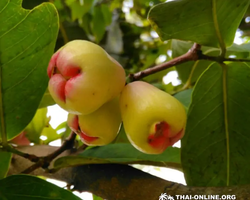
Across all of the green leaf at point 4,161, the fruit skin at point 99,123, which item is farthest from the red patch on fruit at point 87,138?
Answer: the green leaf at point 4,161

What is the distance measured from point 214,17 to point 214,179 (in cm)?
35

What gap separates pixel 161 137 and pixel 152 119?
4cm

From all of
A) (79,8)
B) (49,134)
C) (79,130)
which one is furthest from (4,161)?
(79,8)

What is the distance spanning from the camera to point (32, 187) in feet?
2.08

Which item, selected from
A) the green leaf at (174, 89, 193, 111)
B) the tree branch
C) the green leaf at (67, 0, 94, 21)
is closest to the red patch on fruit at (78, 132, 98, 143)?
the tree branch

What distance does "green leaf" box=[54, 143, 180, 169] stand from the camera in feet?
2.34

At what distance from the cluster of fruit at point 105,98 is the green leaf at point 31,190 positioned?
0.13 m

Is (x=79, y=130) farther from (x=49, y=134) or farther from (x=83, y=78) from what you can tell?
(x=49, y=134)

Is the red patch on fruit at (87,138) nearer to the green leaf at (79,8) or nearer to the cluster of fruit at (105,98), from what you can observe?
the cluster of fruit at (105,98)

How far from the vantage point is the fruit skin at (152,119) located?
0.55m

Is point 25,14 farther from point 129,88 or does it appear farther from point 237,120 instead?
point 237,120

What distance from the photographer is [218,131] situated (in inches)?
30.4

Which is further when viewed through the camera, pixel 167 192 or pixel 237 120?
pixel 237 120

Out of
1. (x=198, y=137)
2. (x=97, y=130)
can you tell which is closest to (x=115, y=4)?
(x=198, y=137)
